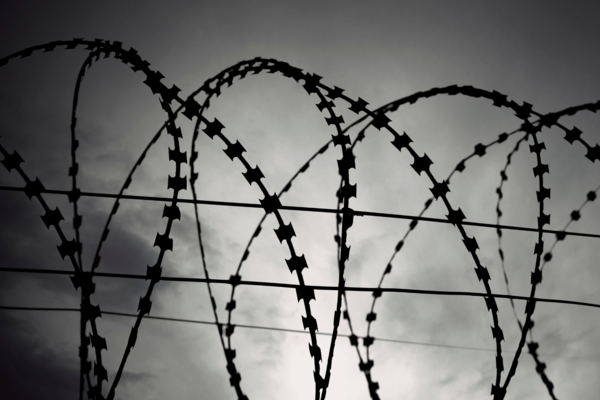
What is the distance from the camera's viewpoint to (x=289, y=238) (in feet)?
10.2

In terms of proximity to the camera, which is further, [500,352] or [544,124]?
[544,124]

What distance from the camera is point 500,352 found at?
376 centimetres

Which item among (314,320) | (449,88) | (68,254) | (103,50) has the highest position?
(449,88)

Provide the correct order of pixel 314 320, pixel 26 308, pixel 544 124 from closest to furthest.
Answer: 1. pixel 314 320
2. pixel 26 308
3. pixel 544 124

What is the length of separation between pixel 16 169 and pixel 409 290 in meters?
3.82

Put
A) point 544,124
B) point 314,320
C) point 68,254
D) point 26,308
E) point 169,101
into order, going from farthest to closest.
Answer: point 544,124
point 26,308
point 169,101
point 68,254
point 314,320

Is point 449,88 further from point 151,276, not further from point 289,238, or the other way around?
point 151,276

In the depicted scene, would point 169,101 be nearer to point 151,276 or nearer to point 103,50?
point 103,50

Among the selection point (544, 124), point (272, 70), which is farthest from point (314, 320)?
point (544, 124)

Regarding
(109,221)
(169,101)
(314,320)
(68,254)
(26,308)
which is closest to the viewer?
(314,320)

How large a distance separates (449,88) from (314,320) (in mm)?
3433

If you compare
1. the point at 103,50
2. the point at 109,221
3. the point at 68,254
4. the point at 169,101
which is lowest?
the point at 68,254

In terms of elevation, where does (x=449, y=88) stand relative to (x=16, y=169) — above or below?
above

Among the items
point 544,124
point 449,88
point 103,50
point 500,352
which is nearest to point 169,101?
point 103,50
